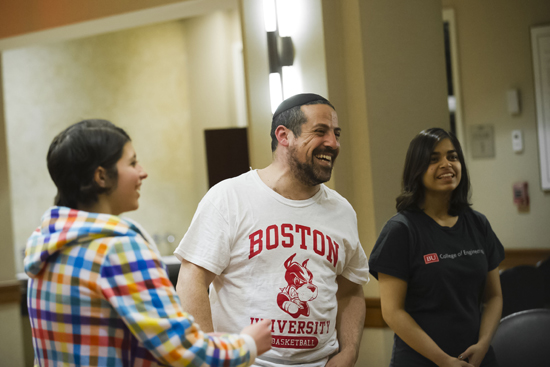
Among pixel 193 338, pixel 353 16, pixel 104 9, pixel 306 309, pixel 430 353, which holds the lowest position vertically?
pixel 430 353

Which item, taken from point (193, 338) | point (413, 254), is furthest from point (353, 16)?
point (193, 338)

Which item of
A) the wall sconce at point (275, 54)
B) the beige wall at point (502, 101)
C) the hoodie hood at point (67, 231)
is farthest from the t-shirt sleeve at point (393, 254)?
the beige wall at point (502, 101)

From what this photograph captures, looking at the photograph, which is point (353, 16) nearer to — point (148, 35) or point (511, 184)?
point (511, 184)

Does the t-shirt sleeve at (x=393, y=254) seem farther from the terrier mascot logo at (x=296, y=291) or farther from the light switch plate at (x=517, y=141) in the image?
the light switch plate at (x=517, y=141)

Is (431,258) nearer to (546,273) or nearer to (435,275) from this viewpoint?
(435,275)

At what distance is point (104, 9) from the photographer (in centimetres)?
347

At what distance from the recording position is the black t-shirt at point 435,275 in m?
1.79

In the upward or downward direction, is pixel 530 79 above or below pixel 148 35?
below

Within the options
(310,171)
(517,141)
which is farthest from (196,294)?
(517,141)

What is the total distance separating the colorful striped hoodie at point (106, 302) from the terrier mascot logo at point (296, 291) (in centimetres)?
48

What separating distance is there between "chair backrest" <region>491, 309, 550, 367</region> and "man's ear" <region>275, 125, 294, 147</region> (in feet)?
3.71

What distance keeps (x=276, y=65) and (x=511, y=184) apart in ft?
6.04

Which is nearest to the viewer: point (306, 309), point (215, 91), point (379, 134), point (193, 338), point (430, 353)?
point (193, 338)

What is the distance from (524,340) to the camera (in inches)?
80.7
